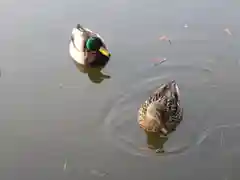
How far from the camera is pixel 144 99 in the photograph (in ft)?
21.4

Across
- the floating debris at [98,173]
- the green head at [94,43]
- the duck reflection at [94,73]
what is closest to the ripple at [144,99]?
the floating debris at [98,173]

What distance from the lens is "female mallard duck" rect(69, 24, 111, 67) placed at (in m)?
7.47

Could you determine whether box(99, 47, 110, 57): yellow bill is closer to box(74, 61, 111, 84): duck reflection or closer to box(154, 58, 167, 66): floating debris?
box(74, 61, 111, 84): duck reflection

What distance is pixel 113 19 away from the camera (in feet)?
27.0

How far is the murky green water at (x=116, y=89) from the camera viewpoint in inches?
224

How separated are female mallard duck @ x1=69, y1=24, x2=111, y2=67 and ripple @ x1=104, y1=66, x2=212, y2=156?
0.85 metres

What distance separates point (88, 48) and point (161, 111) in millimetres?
2058

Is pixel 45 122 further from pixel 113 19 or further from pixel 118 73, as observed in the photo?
pixel 113 19

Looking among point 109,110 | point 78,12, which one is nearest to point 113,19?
point 78,12

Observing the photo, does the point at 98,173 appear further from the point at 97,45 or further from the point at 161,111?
the point at 97,45

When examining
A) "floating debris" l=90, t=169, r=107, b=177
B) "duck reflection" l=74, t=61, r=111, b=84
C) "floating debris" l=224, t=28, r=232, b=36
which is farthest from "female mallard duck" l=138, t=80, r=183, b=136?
"floating debris" l=224, t=28, r=232, b=36

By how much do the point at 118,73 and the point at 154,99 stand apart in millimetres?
1181

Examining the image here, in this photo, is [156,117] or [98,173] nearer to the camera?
[98,173]

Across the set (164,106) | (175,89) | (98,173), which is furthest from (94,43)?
(98,173)
